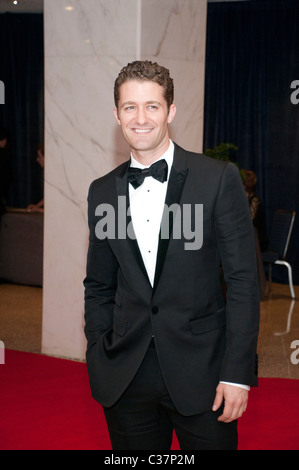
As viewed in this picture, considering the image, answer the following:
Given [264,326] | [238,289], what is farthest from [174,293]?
[264,326]

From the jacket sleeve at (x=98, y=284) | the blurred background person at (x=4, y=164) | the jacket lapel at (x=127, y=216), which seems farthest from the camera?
the blurred background person at (x=4, y=164)

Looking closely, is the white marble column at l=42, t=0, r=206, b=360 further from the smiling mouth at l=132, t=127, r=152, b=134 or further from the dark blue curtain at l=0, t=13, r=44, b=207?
the dark blue curtain at l=0, t=13, r=44, b=207

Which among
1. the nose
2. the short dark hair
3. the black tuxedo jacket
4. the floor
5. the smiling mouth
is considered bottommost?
the floor

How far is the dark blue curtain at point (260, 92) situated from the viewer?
8.66m

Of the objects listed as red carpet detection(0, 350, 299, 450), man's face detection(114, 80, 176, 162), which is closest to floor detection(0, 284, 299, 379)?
red carpet detection(0, 350, 299, 450)

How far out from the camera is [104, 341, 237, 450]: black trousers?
6.59ft

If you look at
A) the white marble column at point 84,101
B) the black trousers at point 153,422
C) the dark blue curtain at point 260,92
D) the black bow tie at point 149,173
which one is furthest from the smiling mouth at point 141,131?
the dark blue curtain at point 260,92

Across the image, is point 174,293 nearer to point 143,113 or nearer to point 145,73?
point 143,113

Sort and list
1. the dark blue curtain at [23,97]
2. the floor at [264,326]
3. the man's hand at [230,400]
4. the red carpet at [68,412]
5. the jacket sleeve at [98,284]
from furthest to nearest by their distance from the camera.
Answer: the dark blue curtain at [23,97] < the floor at [264,326] < the red carpet at [68,412] < the jacket sleeve at [98,284] < the man's hand at [230,400]

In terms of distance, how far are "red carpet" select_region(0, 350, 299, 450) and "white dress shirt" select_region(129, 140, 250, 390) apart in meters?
1.74

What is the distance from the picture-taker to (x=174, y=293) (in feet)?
6.61

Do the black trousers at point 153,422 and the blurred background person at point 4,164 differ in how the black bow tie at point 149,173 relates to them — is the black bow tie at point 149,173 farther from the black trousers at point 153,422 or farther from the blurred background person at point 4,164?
the blurred background person at point 4,164

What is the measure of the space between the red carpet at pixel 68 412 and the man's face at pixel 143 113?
1985 mm

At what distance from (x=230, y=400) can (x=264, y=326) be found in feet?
15.0
